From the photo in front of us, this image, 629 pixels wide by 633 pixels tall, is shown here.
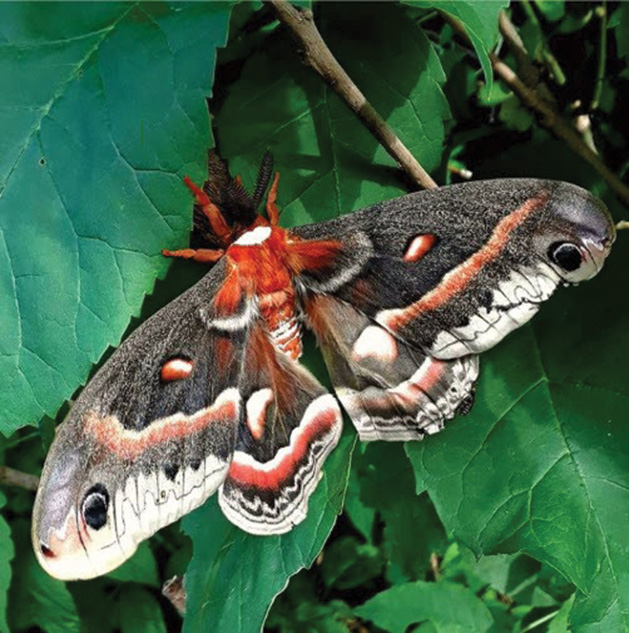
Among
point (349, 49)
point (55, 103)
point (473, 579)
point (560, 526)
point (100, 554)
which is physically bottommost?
point (473, 579)

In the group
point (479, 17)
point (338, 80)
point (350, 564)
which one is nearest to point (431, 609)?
point (350, 564)

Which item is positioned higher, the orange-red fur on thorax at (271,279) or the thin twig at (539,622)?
the orange-red fur on thorax at (271,279)

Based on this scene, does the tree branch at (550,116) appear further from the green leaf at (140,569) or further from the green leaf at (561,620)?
the green leaf at (140,569)

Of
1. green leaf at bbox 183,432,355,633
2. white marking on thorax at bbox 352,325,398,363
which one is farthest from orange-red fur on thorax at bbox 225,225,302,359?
green leaf at bbox 183,432,355,633

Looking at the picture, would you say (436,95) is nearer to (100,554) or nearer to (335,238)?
(335,238)

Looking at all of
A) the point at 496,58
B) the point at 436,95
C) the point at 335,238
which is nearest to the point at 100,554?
the point at 335,238

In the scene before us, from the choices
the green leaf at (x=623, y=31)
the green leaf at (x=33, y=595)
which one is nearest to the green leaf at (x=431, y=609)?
the green leaf at (x=33, y=595)
